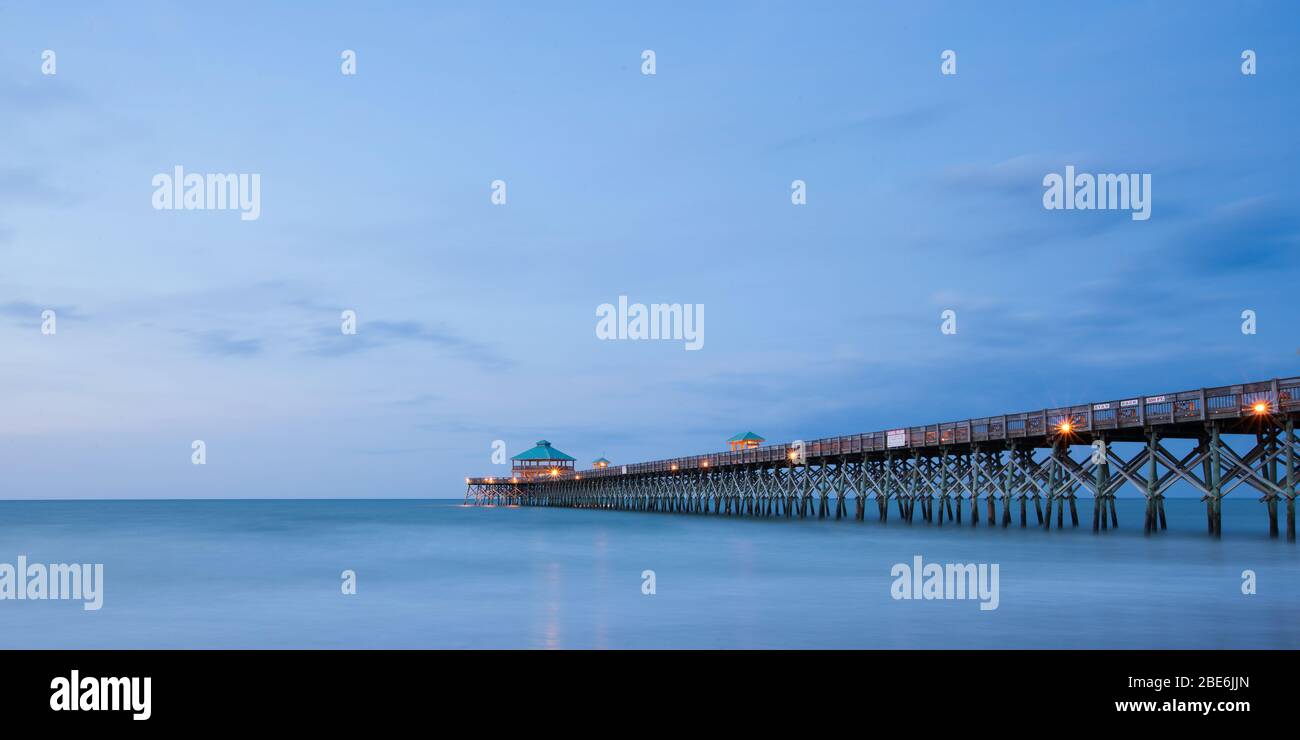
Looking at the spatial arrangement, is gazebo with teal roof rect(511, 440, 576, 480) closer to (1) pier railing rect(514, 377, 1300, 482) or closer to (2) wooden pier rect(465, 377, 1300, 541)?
(2) wooden pier rect(465, 377, 1300, 541)

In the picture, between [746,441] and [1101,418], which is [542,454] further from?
[1101,418]

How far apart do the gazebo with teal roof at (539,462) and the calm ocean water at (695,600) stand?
320 feet

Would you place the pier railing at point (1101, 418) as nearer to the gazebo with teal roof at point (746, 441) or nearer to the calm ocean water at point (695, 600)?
the calm ocean water at point (695, 600)

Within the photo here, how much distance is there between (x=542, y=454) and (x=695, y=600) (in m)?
118

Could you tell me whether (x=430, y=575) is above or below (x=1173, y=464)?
below

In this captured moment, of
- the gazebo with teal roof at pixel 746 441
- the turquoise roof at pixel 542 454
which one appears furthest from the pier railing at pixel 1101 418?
the turquoise roof at pixel 542 454

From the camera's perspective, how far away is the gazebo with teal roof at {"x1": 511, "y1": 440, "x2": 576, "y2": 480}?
134500mm

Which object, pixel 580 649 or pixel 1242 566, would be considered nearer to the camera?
pixel 580 649

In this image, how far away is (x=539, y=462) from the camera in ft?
446

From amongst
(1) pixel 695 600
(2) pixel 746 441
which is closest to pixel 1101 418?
(1) pixel 695 600
